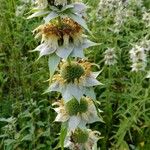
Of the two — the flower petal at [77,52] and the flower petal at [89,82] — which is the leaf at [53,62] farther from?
the flower petal at [89,82]

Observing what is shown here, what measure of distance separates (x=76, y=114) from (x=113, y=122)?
125cm

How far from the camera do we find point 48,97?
393cm

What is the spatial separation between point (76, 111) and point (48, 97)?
1.48 meters

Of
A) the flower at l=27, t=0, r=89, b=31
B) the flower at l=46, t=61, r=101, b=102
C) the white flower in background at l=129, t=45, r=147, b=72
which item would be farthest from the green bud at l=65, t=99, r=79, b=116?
the white flower in background at l=129, t=45, r=147, b=72

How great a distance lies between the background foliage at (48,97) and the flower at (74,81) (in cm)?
96

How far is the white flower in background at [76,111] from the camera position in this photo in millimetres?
2463

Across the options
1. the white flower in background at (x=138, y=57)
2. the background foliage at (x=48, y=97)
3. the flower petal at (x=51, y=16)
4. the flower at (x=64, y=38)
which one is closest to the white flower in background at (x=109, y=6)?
the background foliage at (x=48, y=97)

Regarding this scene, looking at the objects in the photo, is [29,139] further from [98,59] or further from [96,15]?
[96,15]

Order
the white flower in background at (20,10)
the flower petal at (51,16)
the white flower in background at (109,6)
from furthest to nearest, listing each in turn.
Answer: the white flower in background at (20,10)
the white flower in background at (109,6)
the flower petal at (51,16)

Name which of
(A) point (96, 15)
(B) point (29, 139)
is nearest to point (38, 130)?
(B) point (29, 139)

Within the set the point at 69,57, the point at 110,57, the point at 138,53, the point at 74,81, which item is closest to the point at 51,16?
the point at 69,57

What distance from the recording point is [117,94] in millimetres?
3729

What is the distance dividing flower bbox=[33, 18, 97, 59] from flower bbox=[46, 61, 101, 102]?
143 millimetres

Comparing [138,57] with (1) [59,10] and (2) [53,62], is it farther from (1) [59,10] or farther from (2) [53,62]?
(1) [59,10]
